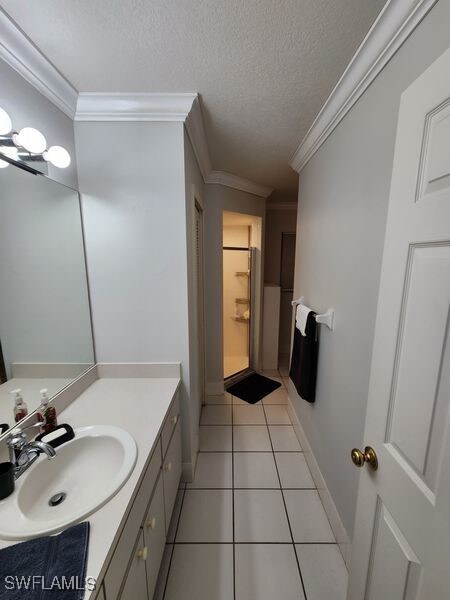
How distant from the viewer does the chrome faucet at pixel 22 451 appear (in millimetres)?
837

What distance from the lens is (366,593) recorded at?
775 mm

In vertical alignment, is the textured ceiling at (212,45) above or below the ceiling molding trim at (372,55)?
above

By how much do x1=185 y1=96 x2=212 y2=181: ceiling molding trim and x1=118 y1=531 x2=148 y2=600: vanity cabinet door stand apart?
76.2 inches

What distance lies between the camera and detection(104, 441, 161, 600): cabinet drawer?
66cm

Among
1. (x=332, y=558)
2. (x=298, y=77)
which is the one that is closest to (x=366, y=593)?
(x=332, y=558)

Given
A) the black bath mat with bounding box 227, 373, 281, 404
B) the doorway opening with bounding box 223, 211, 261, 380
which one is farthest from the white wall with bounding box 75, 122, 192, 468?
the doorway opening with bounding box 223, 211, 261, 380

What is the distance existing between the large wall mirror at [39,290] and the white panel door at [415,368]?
134 cm

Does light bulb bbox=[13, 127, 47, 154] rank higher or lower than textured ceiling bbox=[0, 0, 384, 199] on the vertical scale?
lower

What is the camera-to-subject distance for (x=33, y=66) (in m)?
1.02

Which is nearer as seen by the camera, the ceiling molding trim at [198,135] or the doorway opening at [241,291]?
the ceiling molding trim at [198,135]

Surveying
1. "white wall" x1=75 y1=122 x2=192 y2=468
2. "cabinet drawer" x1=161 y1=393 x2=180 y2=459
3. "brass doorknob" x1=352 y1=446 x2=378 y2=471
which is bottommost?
"cabinet drawer" x1=161 y1=393 x2=180 y2=459

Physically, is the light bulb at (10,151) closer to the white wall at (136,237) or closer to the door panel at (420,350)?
the white wall at (136,237)

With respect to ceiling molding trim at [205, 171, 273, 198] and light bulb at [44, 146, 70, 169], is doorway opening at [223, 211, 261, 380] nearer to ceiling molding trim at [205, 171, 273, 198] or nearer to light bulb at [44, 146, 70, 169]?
ceiling molding trim at [205, 171, 273, 198]

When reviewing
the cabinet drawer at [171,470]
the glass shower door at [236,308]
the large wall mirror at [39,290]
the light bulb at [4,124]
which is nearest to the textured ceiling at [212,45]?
the light bulb at [4,124]
